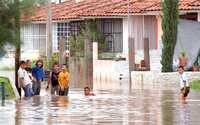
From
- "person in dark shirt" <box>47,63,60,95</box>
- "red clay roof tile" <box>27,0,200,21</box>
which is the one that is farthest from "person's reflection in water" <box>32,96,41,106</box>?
"red clay roof tile" <box>27,0,200,21</box>

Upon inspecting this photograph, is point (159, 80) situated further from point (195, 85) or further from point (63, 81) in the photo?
point (63, 81)

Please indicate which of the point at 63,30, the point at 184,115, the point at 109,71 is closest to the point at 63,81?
the point at 184,115

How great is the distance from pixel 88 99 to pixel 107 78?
1649 centimetres

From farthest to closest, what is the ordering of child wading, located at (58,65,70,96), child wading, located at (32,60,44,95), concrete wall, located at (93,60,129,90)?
concrete wall, located at (93,60,129,90)
child wading, located at (32,60,44,95)
child wading, located at (58,65,70,96)

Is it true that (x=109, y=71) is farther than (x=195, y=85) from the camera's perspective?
Yes

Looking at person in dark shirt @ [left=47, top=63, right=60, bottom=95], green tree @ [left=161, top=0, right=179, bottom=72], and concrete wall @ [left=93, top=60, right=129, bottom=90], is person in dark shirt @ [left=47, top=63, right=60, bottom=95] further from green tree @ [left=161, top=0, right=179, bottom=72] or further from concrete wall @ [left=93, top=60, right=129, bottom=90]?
concrete wall @ [left=93, top=60, right=129, bottom=90]

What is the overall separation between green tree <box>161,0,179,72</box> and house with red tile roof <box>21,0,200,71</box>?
315 centimetres

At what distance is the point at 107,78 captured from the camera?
149 feet

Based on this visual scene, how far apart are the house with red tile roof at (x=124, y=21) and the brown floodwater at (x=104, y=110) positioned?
13429 mm

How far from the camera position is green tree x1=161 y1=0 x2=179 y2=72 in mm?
38781

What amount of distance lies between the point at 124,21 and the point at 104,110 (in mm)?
25935

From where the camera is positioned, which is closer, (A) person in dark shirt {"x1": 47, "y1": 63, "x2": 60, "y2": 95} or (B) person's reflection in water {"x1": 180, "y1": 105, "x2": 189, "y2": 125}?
(B) person's reflection in water {"x1": 180, "y1": 105, "x2": 189, "y2": 125}

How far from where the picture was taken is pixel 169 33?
3934 centimetres

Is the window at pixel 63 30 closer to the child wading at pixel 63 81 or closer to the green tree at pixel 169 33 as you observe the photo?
the green tree at pixel 169 33
